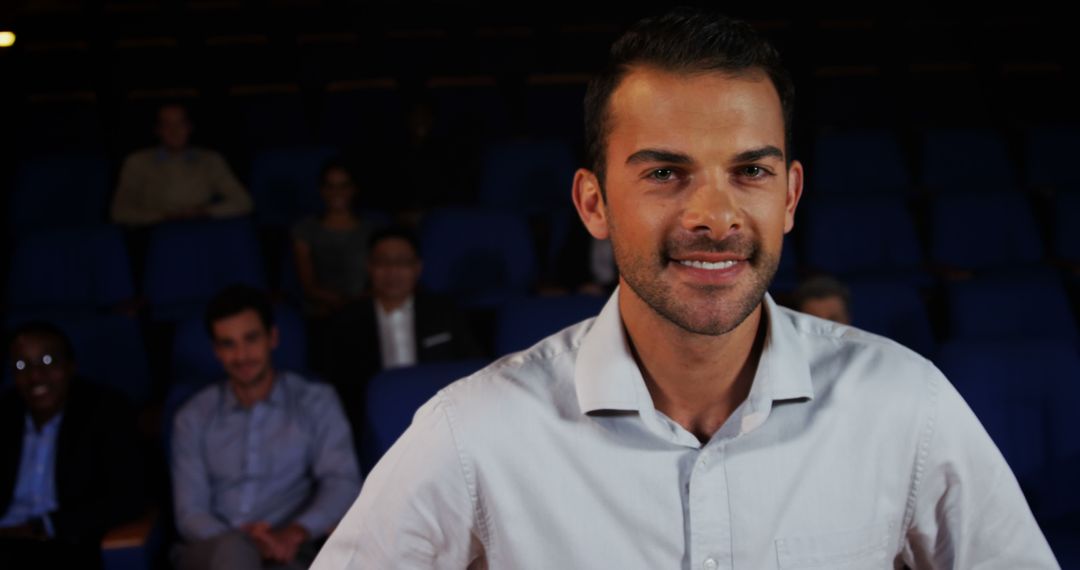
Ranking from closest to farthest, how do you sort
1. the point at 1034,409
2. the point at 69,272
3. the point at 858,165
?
1. the point at 1034,409
2. the point at 69,272
3. the point at 858,165

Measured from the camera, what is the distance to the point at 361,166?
1.85 metres

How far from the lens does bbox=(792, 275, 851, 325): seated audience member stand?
101cm

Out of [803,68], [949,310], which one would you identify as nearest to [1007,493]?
[949,310]

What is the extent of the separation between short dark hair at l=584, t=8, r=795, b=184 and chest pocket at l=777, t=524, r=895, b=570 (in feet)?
0.48

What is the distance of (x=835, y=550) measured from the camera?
367 mm

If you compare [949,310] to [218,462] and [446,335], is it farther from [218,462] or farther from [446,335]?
[218,462]

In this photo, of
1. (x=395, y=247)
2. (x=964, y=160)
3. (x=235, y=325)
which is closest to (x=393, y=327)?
(x=395, y=247)

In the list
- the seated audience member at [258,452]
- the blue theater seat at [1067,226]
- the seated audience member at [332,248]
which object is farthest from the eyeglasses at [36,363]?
the blue theater seat at [1067,226]

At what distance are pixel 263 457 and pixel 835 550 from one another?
70 centimetres

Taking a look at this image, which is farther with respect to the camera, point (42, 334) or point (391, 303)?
point (391, 303)

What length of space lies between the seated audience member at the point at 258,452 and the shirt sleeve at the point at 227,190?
30.2 inches

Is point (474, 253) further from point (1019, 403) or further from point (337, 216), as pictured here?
point (1019, 403)

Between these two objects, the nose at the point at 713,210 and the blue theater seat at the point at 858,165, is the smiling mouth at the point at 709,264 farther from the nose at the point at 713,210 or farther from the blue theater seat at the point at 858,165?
the blue theater seat at the point at 858,165

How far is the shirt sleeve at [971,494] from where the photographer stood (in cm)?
36
